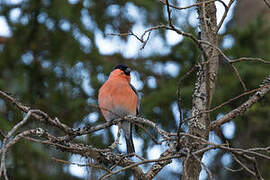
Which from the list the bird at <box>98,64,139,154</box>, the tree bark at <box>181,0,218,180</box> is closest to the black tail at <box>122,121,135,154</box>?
the bird at <box>98,64,139,154</box>

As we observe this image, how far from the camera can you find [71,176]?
15.8 ft

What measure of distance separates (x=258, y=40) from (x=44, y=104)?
2.45 meters

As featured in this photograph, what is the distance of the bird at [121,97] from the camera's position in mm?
4402

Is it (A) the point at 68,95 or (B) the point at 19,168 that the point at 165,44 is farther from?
(B) the point at 19,168

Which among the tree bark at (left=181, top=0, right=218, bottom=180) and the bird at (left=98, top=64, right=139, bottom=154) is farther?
the bird at (left=98, top=64, right=139, bottom=154)

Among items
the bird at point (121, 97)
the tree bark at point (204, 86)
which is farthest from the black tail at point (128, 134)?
the tree bark at point (204, 86)

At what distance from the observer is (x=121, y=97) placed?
14.7 ft

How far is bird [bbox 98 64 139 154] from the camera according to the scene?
440 centimetres

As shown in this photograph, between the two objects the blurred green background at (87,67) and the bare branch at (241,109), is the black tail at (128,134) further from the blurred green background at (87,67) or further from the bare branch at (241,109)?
the bare branch at (241,109)

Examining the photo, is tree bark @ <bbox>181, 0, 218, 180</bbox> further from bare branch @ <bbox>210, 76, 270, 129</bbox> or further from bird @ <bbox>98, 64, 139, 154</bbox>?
bird @ <bbox>98, 64, 139, 154</bbox>

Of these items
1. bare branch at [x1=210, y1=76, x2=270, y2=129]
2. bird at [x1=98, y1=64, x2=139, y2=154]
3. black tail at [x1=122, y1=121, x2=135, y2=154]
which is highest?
bird at [x1=98, y1=64, x2=139, y2=154]

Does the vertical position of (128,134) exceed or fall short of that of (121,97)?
it falls short

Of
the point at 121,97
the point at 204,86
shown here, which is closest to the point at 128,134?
the point at 121,97

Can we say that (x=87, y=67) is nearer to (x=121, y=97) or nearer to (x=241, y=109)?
(x=121, y=97)
